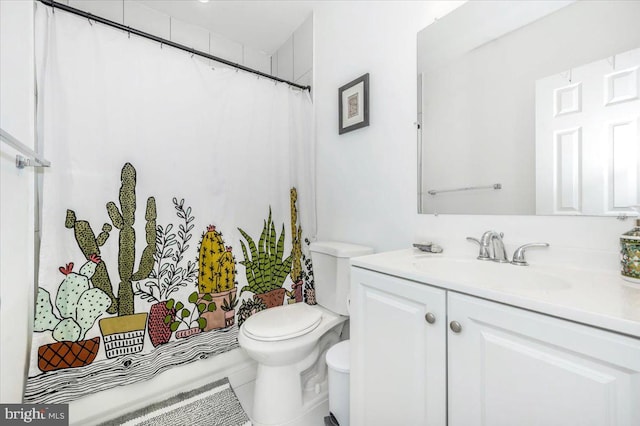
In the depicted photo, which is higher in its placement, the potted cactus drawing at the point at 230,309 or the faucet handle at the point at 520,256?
the faucet handle at the point at 520,256

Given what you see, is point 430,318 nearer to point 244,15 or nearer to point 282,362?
point 282,362

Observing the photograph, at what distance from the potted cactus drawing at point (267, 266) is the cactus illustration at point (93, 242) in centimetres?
67

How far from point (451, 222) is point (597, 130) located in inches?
20.8

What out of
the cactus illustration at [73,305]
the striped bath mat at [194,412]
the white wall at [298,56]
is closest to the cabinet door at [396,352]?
the striped bath mat at [194,412]

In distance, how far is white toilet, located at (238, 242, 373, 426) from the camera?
1297 mm

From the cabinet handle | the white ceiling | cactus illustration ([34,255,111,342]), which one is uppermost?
the white ceiling

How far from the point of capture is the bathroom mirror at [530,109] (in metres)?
0.77

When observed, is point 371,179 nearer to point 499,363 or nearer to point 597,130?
point 597,130

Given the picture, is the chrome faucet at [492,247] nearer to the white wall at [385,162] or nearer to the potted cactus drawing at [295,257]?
the white wall at [385,162]

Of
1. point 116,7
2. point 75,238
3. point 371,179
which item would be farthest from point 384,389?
point 116,7

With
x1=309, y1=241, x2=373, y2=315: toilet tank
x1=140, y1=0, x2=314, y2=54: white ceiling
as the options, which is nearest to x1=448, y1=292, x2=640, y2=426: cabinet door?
x1=309, y1=241, x2=373, y2=315: toilet tank

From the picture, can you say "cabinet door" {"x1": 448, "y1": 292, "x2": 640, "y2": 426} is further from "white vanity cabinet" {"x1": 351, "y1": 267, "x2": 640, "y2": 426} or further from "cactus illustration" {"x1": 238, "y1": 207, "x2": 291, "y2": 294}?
"cactus illustration" {"x1": 238, "y1": 207, "x2": 291, "y2": 294}

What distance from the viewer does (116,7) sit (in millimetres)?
1817

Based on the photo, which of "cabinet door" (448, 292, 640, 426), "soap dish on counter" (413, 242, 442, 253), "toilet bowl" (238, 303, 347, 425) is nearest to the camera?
"cabinet door" (448, 292, 640, 426)
